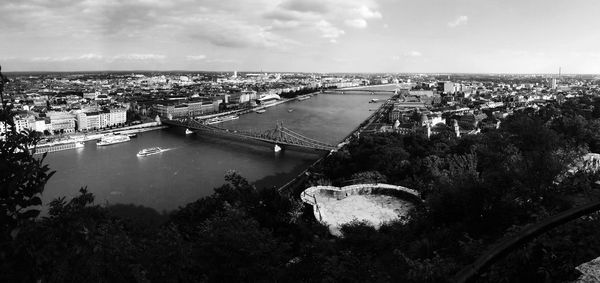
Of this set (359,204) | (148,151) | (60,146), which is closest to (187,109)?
(60,146)

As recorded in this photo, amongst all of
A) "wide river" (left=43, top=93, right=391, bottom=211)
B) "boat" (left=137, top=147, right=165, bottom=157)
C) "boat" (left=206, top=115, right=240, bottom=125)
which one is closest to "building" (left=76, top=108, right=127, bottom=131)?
"wide river" (left=43, top=93, right=391, bottom=211)

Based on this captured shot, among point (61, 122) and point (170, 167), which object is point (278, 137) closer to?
point (170, 167)

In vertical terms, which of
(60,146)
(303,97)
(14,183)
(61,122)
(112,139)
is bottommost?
(60,146)

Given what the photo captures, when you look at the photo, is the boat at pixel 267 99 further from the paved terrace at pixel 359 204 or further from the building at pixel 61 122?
the paved terrace at pixel 359 204

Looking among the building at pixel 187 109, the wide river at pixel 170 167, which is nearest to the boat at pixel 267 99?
the building at pixel 187 109

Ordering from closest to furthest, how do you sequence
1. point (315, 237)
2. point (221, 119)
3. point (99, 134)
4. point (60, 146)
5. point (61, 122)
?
point (315, 237), point (60, 146), point (99, 134), point (61, 122), point (221, 119)

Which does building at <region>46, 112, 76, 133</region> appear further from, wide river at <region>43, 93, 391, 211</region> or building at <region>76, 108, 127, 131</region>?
wide river at <region>43, 93, 391, 211</region>
